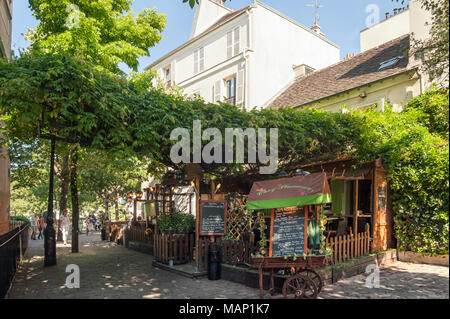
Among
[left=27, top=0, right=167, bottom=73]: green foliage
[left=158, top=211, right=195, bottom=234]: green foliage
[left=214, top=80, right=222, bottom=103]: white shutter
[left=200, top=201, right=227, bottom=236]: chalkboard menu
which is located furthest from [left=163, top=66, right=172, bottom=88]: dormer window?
[left=200, top=201, right=227, bottom=236]: chalkboard menu

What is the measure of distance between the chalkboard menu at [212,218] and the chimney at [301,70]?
1395 centimetres

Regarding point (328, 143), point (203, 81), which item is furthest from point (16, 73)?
point (203, 81)

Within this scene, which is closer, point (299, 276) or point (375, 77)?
point (299, 276)

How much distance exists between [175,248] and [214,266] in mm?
2129

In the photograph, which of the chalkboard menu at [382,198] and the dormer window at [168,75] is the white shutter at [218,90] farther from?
the chalkboard menu at [382,198]

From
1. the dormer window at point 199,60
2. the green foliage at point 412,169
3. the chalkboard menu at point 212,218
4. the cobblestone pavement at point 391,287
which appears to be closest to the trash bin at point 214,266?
the chalkboard menu at point 212,218

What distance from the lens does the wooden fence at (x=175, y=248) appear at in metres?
10.4

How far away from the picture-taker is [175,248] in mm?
10406

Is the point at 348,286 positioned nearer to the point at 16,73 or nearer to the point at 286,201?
the point at 286,201

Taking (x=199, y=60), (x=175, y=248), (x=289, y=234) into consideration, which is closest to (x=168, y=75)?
(x=199, y=60)

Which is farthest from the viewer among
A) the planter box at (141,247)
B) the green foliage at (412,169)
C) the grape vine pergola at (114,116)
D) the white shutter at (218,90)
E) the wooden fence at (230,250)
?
the white shutter at (218,90)

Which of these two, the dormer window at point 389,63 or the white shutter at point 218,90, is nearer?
the dormer window at point 389,63

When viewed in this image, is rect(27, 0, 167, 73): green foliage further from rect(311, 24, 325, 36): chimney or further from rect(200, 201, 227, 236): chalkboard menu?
rect(311, 24, 325, 36): chimney

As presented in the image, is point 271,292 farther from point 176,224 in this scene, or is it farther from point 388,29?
point 388,29
